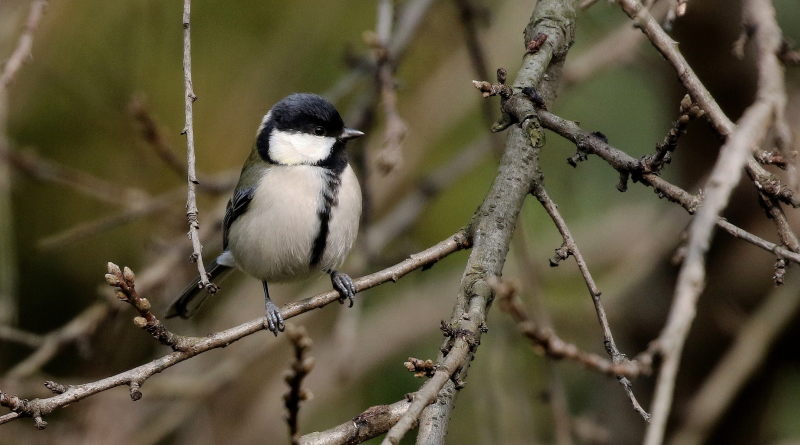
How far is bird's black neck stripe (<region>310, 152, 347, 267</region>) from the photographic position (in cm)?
292

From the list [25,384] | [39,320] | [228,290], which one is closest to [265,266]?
[25,384]

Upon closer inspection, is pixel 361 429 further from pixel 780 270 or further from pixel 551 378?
pixel 551 378

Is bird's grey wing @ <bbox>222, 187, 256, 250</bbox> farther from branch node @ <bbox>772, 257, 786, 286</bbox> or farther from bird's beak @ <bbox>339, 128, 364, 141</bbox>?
branch node @ <bbox>772, 257, 786, 286</bbox>

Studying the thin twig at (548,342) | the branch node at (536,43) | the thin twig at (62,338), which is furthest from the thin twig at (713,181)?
the thin twig at (62,338)

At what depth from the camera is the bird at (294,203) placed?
2.92 metres

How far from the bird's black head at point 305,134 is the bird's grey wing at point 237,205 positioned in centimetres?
19

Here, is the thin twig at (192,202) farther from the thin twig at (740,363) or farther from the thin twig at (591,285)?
the thin twig at (740,363)

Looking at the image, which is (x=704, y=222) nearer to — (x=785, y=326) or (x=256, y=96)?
(x=785, y=326)

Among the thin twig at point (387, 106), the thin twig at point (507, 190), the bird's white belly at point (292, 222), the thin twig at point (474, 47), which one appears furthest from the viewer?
the thin twig at point (474, 47)

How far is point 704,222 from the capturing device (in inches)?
42.9

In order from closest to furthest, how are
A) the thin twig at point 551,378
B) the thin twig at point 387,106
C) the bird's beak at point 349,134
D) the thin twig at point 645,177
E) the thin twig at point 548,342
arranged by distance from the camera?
1. the thin twig at point 548,342
2. the thin twig at point 645,177
3. the thin twig at point 387,106
4. the thin twig at point 551,378
5. the bird's beak at point 349,134

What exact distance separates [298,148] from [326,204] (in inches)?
16.5

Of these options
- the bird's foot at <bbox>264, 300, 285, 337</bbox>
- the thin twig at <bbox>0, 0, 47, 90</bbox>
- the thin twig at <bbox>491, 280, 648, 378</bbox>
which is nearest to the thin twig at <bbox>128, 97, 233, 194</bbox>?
the bird's foot at <bbox>264, 300, 285, 337</bbox>

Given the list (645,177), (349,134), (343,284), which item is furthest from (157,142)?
(645,177)
